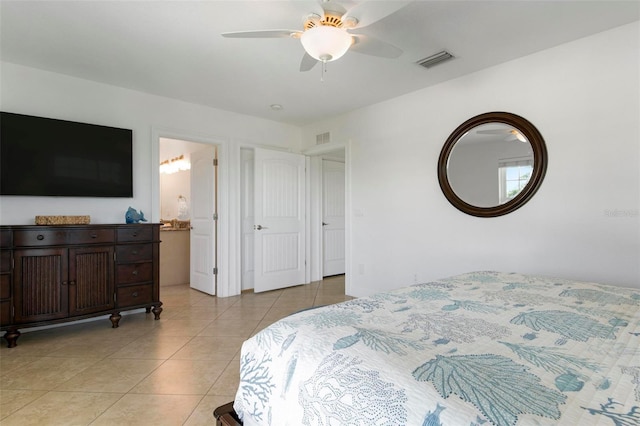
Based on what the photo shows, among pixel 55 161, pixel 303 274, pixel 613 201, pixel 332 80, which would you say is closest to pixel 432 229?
pixel 613 201

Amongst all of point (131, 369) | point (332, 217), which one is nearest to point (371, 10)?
point (131, 369)

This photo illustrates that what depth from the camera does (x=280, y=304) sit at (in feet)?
12.9

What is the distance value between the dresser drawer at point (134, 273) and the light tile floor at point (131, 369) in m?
0.45

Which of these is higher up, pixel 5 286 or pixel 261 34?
pixel 261 34

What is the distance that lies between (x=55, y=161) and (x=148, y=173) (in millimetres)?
818

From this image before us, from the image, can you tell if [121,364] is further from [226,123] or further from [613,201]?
[613,201]

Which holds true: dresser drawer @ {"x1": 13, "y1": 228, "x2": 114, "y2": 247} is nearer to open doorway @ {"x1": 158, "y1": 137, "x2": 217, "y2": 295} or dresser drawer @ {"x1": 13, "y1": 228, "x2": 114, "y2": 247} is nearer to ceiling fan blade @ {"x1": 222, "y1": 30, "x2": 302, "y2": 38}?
open doorway @ {"x1": 158, "y1": 137, "x2": 217, "y2": 295}

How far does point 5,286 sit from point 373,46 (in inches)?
131

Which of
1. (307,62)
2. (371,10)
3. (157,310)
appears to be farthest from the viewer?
(157,310)

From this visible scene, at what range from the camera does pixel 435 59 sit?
2.82m

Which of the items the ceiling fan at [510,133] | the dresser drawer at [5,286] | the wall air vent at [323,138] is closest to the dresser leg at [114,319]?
the dresser drawer at [5,286]

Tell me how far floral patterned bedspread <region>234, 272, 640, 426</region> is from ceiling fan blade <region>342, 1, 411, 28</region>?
1.42 meters

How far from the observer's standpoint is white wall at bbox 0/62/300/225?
291cm

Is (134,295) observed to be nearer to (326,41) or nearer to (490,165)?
(326,41)
